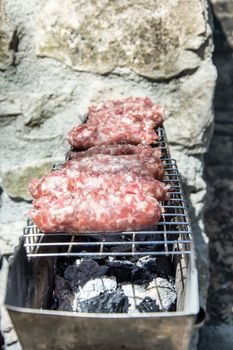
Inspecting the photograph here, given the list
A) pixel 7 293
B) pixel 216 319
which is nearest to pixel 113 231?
pixel 7 293

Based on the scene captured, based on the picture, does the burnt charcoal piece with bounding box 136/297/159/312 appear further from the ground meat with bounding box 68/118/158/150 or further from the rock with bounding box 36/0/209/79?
the rock with bounding box 36/0/209/79

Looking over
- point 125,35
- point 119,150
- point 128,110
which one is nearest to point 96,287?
point 119,150

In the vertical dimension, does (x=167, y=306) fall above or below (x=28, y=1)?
below

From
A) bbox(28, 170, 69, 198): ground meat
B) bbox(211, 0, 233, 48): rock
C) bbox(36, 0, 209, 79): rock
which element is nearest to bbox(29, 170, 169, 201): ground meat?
bbox(28, 170, 69, 198): ground meat

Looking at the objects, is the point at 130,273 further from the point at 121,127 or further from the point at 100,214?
the point at 121,127

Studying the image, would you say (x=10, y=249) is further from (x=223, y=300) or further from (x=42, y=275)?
(x=223, y=300)

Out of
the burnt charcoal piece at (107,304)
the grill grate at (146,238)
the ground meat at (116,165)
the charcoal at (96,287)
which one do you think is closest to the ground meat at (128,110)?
the grill grate at (146,238)
